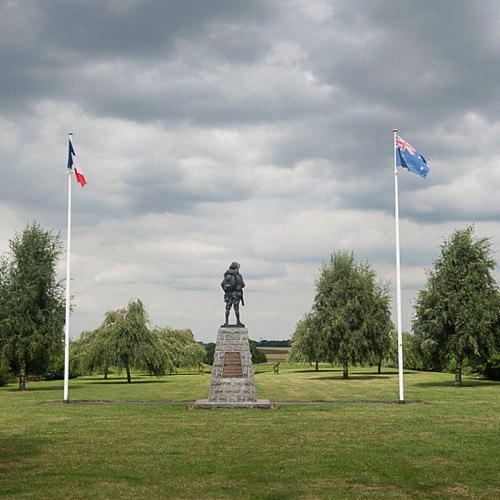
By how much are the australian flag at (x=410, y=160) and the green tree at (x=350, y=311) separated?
70.9 feet

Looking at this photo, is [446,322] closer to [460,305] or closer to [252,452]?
[460,305]

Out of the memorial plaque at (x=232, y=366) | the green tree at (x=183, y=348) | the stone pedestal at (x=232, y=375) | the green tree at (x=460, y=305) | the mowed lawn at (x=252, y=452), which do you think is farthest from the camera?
the green tree at (x=183, y=348)

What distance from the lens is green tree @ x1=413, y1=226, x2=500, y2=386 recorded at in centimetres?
4072

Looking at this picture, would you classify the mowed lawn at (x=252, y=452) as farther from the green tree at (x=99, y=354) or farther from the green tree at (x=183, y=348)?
the green tree at (x=183, y=348)

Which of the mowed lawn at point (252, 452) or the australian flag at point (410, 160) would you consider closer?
the mowed lawn at point (252, 452)

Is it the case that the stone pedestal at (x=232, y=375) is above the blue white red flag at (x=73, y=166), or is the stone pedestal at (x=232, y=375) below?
below

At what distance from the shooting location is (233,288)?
28.7m

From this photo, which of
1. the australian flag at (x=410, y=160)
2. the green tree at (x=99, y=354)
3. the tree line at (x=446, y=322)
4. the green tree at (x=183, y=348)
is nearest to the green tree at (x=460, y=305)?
the tree line at (x=446, y=322)

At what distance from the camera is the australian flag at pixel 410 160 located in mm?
29219

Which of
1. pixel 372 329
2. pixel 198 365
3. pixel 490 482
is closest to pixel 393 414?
pixel 490 482

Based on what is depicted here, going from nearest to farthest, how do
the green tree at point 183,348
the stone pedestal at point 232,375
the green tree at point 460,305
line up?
the stone pedestal at point 232,375 → the green tree at point 460,305 → the green tree at point 183,348

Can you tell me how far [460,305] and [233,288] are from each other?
63.2ft

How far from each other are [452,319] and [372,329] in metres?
9.04

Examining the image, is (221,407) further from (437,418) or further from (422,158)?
(422,158)
